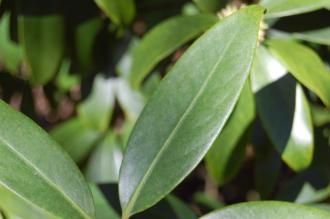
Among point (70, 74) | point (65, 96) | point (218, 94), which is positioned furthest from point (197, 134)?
point (65, 96)

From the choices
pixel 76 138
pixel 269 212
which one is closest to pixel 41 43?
pixel 76 138

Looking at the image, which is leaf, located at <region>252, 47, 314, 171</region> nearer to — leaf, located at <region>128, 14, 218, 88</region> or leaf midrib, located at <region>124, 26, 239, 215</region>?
leaf, located at <region>128, 14, 218, 88</region>

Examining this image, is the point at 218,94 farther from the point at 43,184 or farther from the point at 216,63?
the point at 43,184

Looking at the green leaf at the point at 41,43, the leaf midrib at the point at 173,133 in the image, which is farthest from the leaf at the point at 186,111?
the green leaf at the point at 41,43

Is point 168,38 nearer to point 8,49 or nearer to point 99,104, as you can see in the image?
point 99,104

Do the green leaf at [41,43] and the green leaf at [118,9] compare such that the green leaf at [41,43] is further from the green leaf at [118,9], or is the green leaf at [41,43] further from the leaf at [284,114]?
the leaf at [284,114]

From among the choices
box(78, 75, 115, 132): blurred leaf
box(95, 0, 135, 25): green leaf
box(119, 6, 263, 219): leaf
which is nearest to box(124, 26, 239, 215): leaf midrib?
box(119, 6, 263, 219): leaf
